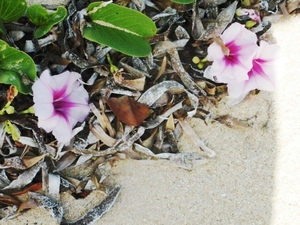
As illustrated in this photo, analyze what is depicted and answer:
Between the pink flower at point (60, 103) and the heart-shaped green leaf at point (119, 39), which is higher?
the heart-shaped green leaf at point (119, 39)

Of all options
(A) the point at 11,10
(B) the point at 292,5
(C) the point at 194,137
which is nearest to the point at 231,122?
(C) the point at 194,137

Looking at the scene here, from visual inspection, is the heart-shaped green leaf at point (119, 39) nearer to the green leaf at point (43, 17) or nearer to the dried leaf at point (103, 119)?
the green leaf at point (43, 17)

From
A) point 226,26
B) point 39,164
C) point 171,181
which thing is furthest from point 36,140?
point 226,26

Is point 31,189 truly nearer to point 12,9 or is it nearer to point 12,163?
point 12,163

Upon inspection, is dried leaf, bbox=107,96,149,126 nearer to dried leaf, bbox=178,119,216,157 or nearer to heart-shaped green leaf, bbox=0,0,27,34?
dried leaf, bbox=178,119,216,157

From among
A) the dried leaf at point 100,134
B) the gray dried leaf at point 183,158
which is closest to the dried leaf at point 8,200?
the dried leaf at point 100,134

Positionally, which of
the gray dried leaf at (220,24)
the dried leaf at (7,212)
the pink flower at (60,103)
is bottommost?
the dried leaf at (7,212)

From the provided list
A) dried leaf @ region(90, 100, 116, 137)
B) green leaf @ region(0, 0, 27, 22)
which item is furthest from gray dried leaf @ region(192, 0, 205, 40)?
green leaf @ region(0, 0, 27, 22)
